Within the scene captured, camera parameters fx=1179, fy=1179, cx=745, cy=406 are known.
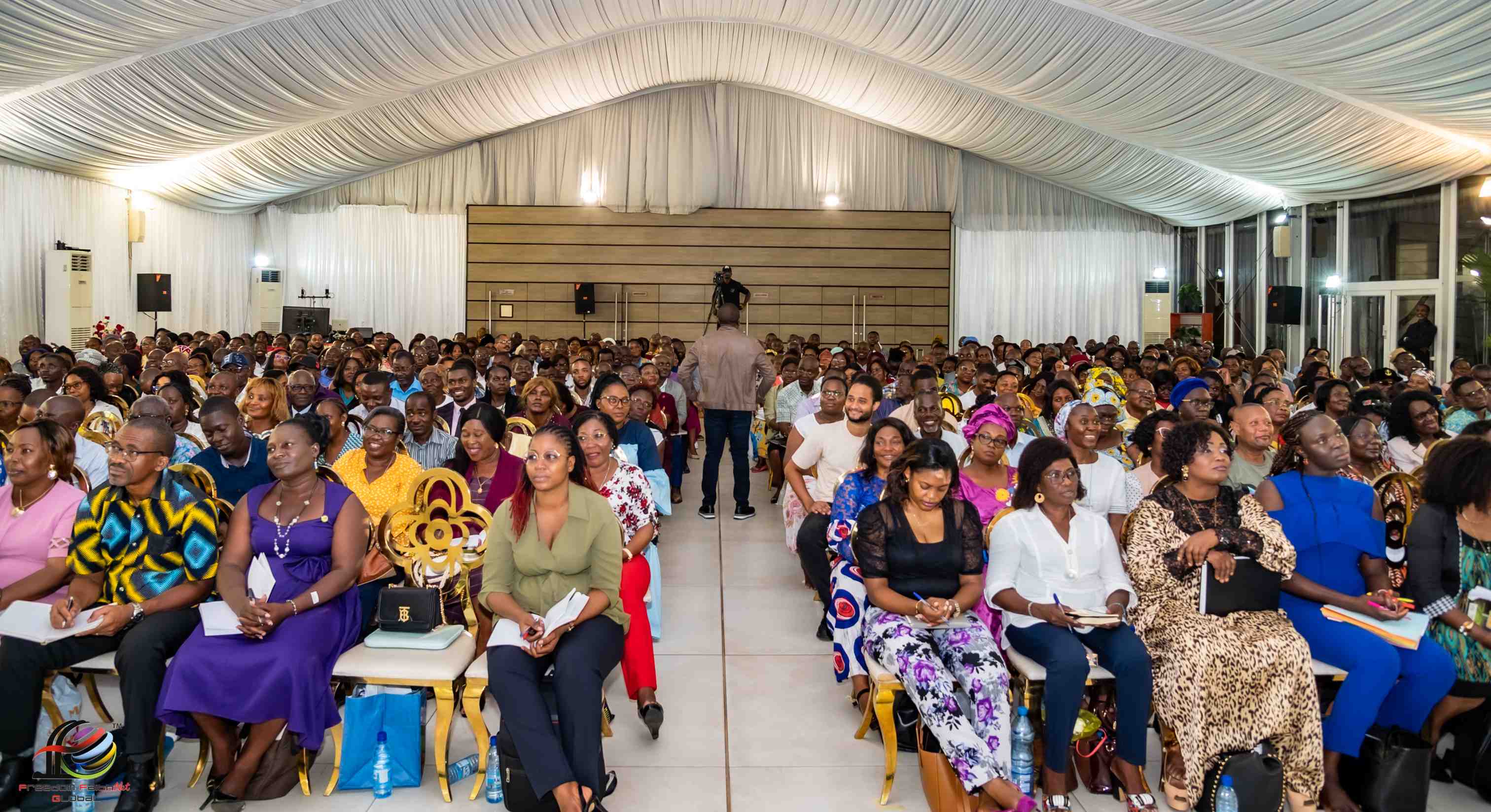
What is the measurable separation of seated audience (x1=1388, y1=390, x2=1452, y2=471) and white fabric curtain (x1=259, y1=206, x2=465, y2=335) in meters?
18.5

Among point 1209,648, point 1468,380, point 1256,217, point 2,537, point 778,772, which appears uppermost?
point 1256,217

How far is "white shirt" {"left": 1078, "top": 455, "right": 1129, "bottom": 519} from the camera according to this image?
512 cm

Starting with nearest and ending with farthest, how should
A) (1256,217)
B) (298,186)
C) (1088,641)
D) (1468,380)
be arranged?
(1088,641), (1468,380), (1256,217), (298,186)

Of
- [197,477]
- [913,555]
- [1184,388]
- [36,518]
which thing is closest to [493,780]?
[197,477]

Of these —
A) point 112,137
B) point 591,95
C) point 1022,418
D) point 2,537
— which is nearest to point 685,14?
point 591,95

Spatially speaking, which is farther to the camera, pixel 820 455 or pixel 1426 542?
pixel 820 455

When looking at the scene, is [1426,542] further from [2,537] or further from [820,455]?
[2,537]

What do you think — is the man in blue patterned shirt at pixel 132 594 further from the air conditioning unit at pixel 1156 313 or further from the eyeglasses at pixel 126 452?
the air conditioning unit at pixel 1156 313

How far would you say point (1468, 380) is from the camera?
721 cm

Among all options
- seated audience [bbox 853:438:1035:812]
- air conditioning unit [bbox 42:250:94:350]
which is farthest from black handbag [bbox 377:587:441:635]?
air conditioning unit [bbox 42:250:94:350]

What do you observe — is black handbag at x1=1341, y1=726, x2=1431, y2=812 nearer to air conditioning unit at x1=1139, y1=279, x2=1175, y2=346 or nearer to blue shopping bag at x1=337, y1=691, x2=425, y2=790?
blue shopping bag at x1=337, y1=691, x2=425, y2=790

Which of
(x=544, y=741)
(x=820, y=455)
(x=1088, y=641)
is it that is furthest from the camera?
(x=820, y=455)

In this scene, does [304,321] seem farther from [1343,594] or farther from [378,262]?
[1343,594]

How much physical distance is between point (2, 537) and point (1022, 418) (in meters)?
5.32
